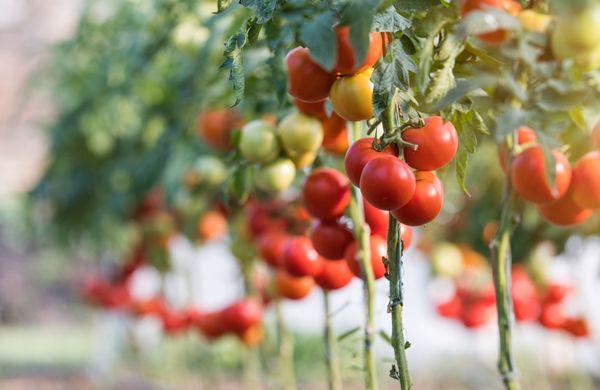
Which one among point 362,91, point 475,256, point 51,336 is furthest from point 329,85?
point 51,336

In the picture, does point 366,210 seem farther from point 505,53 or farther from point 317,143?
point 505,53

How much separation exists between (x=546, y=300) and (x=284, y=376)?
102 centimetres

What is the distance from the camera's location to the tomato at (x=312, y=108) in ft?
3.09

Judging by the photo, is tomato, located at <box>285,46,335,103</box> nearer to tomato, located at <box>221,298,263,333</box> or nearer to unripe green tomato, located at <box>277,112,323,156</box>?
unripe green tomato, located at <box>277,112,323,156</box>

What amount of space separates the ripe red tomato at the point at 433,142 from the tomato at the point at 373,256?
22cm

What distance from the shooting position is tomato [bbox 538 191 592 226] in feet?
2.72

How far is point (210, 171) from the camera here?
79.4 inches

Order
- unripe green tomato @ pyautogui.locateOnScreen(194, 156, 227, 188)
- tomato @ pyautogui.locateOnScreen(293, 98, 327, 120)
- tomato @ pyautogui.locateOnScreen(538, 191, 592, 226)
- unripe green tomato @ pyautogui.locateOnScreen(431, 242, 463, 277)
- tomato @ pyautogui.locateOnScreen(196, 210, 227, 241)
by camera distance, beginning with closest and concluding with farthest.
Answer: tomato @ pyautogui.locateOnScreen(538, 191, 592, 226) < tomato @ pyautogui.locateOnScreen(293, 98, 327, 120) < unripe green tomato @ pyautogui.locateOnScreen(194, 156, 227, 188) < tomato @ pyautogui.locateOnScreen(196, 210, 227, 241) < unripe green tomato @ pyautogui.locateOnScreen(431, 242, 463, 277)

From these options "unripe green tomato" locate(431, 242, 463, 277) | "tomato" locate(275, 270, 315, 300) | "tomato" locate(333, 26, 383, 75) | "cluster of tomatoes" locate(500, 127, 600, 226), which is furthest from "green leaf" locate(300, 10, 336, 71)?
"unripe green tomato" locate(431, 242, 463, 277)

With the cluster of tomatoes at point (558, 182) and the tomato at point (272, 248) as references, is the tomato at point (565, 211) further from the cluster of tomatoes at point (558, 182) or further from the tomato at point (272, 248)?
the tomato at point (272, 248)

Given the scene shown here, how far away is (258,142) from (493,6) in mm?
492

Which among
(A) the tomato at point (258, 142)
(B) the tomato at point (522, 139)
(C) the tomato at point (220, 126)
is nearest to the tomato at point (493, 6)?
(B) the tomato at point (522, 139)

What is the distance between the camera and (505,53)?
23.1 inches

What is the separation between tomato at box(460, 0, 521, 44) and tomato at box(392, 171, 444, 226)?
176mm
